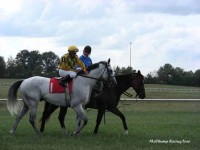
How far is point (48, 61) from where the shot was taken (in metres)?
87.1

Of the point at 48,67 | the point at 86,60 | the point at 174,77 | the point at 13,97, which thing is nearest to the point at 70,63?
the point at 86,60

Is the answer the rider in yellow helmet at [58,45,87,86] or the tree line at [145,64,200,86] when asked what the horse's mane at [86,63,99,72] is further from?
the tree line at [145,64,200,86]

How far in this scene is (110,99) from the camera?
13164 mm

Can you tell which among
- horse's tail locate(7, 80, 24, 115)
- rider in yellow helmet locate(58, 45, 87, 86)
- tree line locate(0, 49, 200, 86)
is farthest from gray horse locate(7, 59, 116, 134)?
tree line locate(0, 49, 200, 86)

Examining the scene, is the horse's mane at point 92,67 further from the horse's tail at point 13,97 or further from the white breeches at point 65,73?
the horse's tail at point 13,97

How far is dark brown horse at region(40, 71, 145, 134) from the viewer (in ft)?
43.0

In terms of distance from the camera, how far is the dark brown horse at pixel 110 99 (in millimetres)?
13117

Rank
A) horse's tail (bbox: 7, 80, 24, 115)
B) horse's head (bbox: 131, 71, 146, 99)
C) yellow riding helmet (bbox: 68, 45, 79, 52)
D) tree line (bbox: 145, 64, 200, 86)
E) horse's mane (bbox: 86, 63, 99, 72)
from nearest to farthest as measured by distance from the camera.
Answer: yellow riding helmet (bbox: 68, 45, 79, 52) → horse's mane (bbox: 86, 63, 99, 72) → horse's tail (bbox: 7, 80, 24, 115) → horse's head (bbox: 131, 71, 146, 99) → tree line (bbox: 145, 64, 200, 86)

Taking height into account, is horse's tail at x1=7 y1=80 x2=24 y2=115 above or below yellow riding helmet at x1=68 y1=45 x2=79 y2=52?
below

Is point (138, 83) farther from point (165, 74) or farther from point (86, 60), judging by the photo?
point (165, 74)

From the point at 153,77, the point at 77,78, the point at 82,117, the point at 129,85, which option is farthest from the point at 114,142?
the point at 153,77

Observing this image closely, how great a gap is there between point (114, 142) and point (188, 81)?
76505mm

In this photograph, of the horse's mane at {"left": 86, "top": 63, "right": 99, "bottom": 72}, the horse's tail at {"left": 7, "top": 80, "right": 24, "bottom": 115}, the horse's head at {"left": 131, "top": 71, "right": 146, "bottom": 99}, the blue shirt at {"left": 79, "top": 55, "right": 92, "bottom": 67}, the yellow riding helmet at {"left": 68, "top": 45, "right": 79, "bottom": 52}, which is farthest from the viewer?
the horse's head at {"left": 131, "top": 71, "right": 146, "bottom": 99}

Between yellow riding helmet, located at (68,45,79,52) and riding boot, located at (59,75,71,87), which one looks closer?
riding boot, located at (59,75,71,87)
